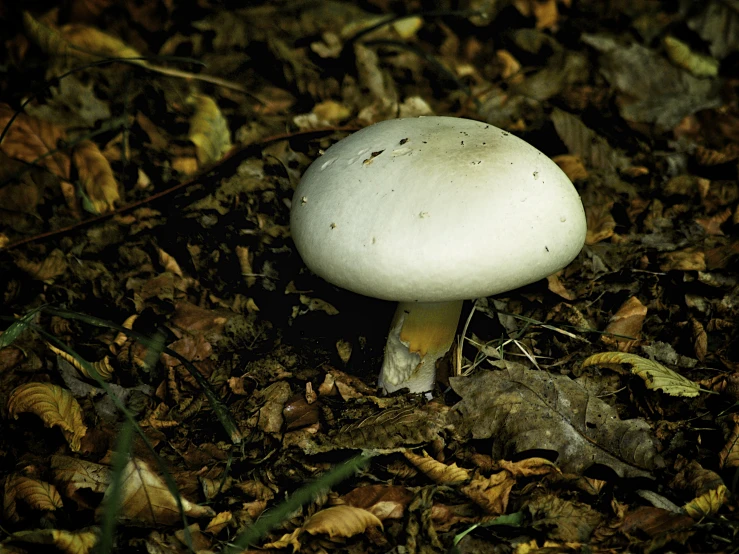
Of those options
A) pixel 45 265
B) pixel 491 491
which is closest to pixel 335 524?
pixel 491 491

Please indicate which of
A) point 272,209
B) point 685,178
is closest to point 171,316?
point 272,209

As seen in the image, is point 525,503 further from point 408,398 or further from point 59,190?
point 59,190

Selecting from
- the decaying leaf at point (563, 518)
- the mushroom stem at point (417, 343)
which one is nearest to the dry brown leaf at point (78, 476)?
the mushroom stem at point (417, 343)

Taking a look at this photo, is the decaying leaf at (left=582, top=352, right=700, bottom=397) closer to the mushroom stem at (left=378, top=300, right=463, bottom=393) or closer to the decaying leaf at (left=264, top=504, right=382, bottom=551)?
the mushroom stem at (left=378, top=300, right=463, bottom=393)

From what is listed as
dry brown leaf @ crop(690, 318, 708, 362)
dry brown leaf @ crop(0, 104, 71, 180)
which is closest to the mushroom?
dry brown leaf @ crop(690, 318, 708, 362)

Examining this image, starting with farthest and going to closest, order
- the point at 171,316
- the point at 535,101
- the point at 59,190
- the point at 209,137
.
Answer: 1. the point at 535,101
2. the point at 209,137
3. the point at 59,190
4. the point at 171,316

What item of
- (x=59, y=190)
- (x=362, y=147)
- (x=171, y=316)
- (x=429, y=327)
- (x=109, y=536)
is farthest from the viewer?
(x=59, y=190)

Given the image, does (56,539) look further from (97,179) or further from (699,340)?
(699,340)
